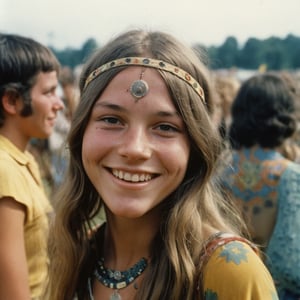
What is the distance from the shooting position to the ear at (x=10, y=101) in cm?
271

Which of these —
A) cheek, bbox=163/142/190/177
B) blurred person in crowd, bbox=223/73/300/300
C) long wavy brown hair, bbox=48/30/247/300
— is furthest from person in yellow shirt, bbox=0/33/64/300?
blurred person in crowd, bbox=223/73/300/300

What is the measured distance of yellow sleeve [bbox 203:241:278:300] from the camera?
4.50 ft

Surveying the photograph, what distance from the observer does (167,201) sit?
68.7 inches

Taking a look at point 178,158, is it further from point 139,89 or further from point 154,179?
point 139,89

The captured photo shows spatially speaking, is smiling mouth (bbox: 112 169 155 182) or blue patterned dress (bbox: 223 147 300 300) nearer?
smiling mouth (bbox: 112 169 155 182)

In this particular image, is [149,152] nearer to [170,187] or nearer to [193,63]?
[170,187]

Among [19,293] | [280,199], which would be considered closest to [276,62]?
[280,199]

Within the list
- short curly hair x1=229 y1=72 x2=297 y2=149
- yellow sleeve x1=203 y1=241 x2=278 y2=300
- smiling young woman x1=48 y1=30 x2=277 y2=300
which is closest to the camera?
yellow sleeve x1=203 y1=241 x2=278 y2=300

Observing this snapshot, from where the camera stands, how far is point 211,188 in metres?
1.89

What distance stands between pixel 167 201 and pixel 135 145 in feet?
0.99

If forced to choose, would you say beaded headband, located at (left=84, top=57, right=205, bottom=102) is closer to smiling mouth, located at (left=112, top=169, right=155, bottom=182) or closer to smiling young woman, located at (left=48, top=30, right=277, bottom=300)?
smiling young woman, located at (left=48, top=30, right=277, bottom=300)

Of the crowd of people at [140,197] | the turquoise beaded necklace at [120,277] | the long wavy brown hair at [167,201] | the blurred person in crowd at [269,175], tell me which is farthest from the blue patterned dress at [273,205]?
the turquoise beaded necklace at [120,277]

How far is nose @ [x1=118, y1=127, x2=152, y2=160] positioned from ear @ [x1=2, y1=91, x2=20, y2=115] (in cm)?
132

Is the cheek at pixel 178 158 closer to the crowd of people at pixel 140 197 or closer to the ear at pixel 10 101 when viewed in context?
the crowd of people at pixel 140 197
